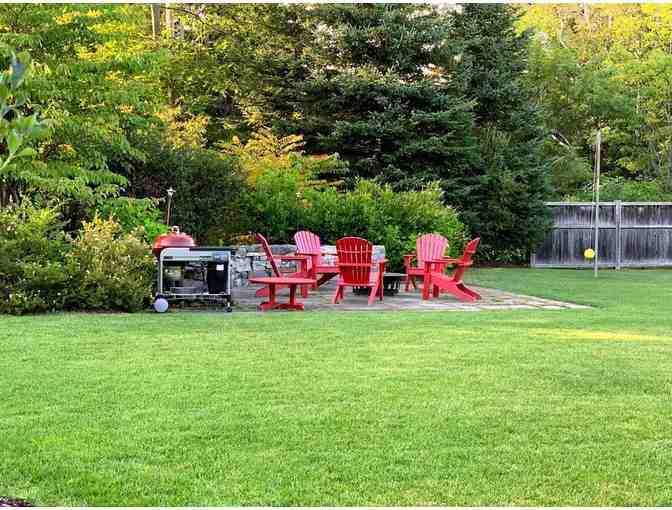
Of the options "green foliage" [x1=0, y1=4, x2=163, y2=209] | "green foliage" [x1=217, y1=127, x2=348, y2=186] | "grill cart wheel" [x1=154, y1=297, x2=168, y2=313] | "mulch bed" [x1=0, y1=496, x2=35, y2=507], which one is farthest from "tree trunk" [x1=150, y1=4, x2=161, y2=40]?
"mulch bed" [x1=0, y1=496, x2=35, y2=507]

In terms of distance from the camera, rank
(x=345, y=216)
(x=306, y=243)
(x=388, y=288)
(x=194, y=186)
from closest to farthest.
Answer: (x=388, y=288), (x=306, y=243), (x=194, y=186), (x=345, y=216)

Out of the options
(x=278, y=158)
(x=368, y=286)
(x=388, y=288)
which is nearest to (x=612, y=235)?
(x=278, y=158)

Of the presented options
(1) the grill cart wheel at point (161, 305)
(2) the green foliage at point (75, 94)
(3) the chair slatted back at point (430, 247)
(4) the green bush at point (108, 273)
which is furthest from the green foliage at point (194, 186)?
(1) the grill cart wheel at point (161, 305)

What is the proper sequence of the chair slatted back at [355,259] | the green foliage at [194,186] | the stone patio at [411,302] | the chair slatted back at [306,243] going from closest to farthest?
the stone patio at [411,302] < the chair slatted back at [355,259] < the chair slatted back at [306,243] < the green foliage at [194,186]

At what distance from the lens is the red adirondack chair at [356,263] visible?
1088 cm

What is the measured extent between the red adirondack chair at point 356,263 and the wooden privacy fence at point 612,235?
12.0m

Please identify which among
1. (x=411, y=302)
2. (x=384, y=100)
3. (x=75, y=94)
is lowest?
(x=411, y=302)

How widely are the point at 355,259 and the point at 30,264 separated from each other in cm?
393

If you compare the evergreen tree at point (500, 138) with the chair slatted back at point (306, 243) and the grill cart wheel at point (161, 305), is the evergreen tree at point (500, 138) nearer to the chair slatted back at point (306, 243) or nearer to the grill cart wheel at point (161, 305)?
the chair slatted back at point (306, 243)

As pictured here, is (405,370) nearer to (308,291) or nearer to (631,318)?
(631,318)

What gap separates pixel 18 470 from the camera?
3766mm

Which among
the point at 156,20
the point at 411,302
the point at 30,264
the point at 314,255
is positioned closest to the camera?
the point at 30,264

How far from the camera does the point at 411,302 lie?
11367 mm

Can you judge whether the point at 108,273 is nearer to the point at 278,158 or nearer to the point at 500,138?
the point at 278,158
